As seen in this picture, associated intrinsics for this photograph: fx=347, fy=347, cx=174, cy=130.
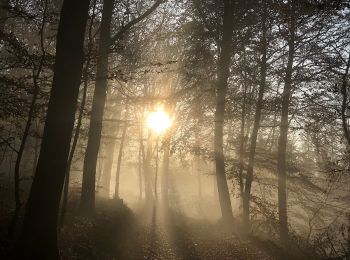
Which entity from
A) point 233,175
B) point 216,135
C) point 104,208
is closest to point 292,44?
point 216,135

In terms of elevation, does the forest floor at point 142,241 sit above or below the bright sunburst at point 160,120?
below

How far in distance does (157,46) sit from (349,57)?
45.9 feet

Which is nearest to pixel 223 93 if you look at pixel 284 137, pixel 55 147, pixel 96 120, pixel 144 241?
pixel 284 137

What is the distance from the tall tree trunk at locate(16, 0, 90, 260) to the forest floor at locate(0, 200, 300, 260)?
95 cm

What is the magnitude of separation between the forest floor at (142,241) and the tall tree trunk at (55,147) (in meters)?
0.95

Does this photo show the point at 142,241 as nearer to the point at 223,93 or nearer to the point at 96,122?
the point at 96,122

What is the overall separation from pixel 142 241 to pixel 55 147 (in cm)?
709

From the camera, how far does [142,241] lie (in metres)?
13.0

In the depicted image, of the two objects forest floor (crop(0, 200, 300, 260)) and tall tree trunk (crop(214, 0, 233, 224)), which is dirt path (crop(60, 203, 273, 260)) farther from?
tall tree trunk (crop(214, 0, 233, 224))

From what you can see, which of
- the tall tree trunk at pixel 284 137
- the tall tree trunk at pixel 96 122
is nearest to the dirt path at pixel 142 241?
the tall tree trunk at pixel 96 122

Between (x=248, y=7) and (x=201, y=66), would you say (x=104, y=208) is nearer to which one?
(x=201, y=66)

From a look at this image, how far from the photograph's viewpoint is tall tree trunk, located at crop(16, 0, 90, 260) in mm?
7062

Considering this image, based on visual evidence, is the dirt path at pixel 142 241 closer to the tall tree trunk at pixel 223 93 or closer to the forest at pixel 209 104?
the forest at pixel 209 104

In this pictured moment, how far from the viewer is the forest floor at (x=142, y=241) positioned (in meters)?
9.46
